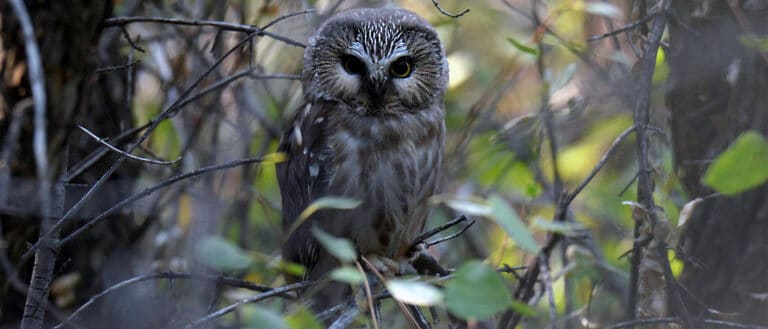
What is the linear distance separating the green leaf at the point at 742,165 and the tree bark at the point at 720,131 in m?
1.47

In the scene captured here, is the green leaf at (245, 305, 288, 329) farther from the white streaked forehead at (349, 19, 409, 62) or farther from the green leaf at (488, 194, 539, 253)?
the white streaked forehead at (349, 19, 409, 62)

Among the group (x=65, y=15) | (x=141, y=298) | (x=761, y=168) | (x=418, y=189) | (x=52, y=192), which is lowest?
(x=141, y=298)

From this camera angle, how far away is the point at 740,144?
1553 mm

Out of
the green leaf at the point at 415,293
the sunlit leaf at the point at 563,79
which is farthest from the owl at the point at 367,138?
the green leaf at the point at 415,293

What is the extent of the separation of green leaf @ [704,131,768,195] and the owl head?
178cm

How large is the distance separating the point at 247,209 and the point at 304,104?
95 cm

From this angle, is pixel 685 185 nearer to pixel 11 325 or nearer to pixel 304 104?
pixel 304 104

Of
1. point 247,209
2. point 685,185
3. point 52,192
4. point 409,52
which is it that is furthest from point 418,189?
point 52,192

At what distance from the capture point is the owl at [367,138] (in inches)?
128

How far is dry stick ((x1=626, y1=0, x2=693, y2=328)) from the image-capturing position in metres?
2.29

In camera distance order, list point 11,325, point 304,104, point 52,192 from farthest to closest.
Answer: point 304,104 < point 11,325 < point 52,192

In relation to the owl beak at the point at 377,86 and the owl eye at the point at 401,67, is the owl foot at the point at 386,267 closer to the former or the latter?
the owl beak at the point at 377,86

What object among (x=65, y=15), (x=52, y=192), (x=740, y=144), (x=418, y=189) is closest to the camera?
(x=740, y=144)

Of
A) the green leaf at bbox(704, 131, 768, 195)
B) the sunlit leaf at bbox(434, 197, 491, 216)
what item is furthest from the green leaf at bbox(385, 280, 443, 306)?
the green leaf at bbox(704, 131, 768, 195)
